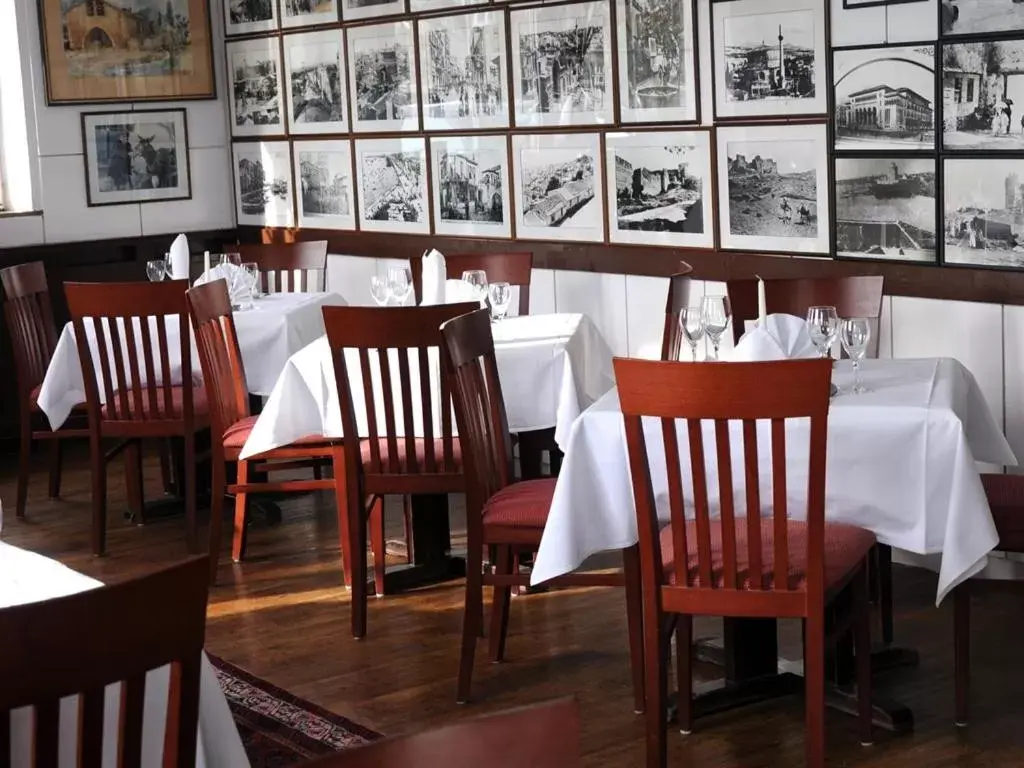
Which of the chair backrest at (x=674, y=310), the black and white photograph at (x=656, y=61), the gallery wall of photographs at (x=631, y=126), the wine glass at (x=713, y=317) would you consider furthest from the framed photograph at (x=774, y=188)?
the wine glass at (x=713, y=317)

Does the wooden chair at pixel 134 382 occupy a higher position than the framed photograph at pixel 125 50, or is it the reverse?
the framed photograph at pixel 125 50

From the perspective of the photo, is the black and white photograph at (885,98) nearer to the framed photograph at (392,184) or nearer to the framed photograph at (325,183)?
the framed photograph at (392,184)

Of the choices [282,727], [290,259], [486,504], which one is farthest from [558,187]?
[282,727]

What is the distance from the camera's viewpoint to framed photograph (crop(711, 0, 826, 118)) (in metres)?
5.36

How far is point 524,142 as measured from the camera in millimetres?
6699

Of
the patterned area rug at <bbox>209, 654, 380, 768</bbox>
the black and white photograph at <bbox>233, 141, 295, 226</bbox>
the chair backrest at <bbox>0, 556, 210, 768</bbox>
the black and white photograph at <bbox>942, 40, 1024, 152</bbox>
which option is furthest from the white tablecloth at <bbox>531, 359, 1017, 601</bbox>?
the black and white photograph at <bbox>233, 141, 295, 226</bbox>

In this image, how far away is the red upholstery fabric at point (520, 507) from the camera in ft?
13.1

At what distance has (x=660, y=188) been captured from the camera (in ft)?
20.0

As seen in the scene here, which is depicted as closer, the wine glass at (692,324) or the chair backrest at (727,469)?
the chair backrest at (727,469)

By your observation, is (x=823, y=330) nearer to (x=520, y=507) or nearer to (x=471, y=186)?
(x=520, y=507)

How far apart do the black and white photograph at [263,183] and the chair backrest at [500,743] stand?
7146mm

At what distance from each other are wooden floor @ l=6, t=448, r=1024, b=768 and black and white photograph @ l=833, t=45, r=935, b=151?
1484 millimetres

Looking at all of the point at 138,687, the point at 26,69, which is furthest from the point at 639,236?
the point at 138,687

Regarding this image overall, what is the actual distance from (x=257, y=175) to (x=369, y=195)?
104cm
